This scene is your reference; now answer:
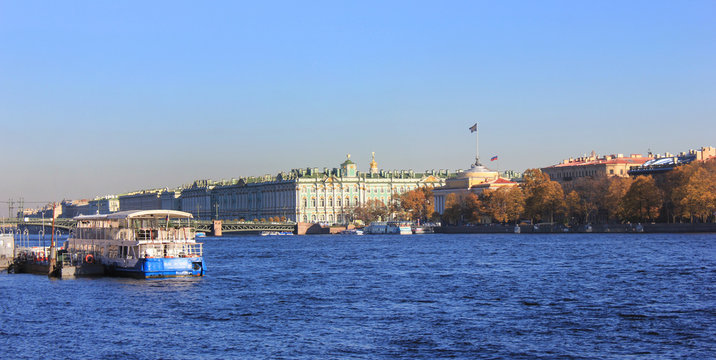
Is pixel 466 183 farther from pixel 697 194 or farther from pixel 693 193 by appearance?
pixel 697 194

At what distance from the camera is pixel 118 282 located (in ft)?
142

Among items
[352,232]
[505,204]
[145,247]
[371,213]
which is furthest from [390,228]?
[145,247]

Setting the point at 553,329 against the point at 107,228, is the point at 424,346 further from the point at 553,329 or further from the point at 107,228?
the point at 107,228

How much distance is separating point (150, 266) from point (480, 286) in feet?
45.5

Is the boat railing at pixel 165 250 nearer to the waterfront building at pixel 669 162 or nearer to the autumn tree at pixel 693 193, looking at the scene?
the autumn tree at pixel 693 193

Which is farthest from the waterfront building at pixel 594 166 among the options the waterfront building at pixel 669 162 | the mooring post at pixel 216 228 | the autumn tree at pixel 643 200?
the mooring post at pixel 216 228

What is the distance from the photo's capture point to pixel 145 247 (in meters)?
45.0

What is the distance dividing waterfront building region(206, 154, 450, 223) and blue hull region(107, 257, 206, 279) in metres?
120

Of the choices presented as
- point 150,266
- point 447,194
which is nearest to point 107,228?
point 150,266

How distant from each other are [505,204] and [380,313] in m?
94.9

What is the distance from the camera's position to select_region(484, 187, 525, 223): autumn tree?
122 m

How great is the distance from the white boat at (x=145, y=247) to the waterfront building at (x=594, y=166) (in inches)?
3671

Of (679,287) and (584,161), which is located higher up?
(584,161)

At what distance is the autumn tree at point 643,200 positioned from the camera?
3775 inches
